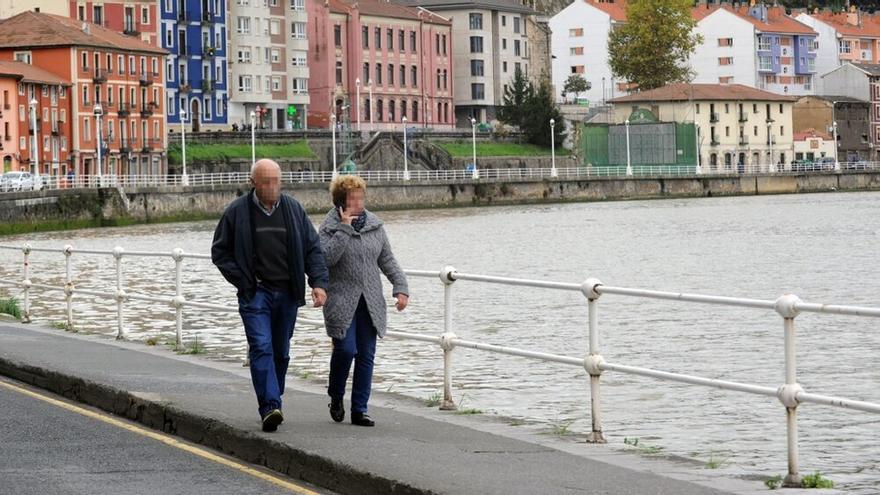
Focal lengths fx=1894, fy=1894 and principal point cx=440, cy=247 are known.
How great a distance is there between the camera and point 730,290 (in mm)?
47438

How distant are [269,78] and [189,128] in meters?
10.6

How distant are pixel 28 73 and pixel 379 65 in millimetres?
47871

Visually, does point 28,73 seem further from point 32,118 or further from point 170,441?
point 170,441

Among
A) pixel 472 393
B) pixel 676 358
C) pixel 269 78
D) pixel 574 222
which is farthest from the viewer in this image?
pixel 269 78

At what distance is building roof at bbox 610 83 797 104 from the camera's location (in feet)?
500

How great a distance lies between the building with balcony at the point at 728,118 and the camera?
15225 centimetres

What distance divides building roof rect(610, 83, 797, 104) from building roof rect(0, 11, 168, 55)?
1863 inches

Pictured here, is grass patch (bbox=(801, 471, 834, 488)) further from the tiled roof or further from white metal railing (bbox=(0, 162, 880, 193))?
the tiled roof

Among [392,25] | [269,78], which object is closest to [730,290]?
[269,78]

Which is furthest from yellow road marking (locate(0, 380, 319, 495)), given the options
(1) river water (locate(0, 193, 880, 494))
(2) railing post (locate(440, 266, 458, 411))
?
(1) river water (locate(0, 193, 880, 494))

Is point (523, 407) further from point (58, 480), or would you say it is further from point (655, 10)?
point (655, 10)

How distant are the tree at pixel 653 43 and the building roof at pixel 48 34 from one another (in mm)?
54185

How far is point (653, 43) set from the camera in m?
164

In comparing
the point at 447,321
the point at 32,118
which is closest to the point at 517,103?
the point at 32,118
